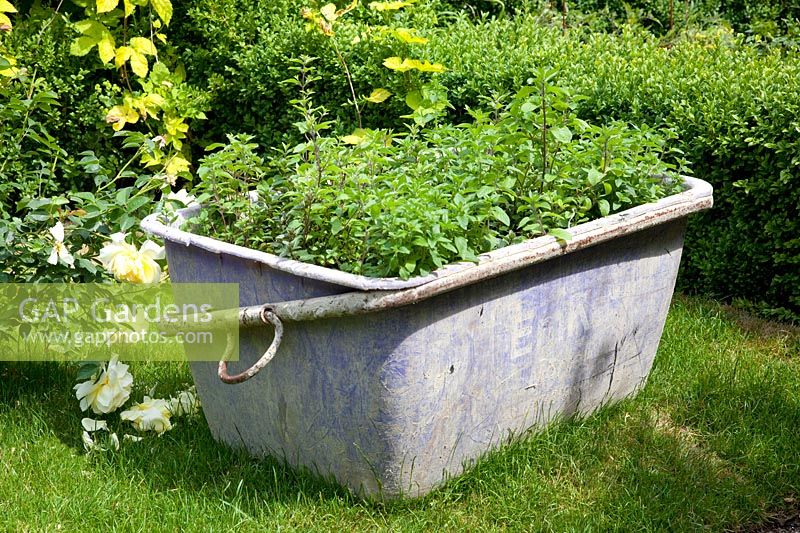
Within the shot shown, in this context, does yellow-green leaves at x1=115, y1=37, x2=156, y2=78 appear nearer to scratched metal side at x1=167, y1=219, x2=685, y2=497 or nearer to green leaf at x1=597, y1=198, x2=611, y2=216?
scratched metal side at x1=167, y1=219, x2=685, y2=497

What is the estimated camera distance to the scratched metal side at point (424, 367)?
252 centimetres

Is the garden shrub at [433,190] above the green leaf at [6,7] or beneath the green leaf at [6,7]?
beneath

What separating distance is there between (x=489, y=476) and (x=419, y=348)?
1.90ft

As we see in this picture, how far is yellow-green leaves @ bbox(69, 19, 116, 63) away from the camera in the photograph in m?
4.67

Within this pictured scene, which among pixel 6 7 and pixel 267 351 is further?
pixel 6 7

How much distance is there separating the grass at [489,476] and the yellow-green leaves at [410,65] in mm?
1734

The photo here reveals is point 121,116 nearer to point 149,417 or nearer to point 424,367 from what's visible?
point 149,417

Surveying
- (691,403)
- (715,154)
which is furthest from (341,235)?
(715,154)

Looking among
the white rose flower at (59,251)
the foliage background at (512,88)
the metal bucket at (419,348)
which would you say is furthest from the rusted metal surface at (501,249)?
the foliage background at (512,88)

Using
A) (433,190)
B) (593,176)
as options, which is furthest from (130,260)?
(593,176)

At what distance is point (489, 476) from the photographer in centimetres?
286

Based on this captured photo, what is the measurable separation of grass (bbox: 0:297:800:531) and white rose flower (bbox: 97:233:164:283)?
52 centimetres

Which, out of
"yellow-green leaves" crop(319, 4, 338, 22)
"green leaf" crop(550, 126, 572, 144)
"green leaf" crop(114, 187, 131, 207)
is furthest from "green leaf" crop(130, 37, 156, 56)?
"green leaf" crop(550, 126, 572, 144)

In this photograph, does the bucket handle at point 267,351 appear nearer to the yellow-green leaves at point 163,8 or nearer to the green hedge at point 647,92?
the green hedge at point 647,92
